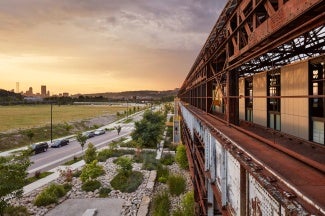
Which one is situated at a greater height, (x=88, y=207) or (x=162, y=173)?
(x=162, y=173)

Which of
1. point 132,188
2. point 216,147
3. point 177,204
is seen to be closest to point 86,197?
point 132,188

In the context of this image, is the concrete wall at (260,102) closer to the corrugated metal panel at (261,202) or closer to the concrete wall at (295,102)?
the concrete wall at (295,102)

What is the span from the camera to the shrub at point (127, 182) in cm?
2346

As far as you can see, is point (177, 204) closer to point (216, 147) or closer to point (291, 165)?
point (216, 147)

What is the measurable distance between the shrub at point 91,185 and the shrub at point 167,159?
9926 mm

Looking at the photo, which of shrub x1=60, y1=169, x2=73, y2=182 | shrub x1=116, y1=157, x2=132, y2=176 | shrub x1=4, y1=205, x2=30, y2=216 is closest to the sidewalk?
shrub x1=60, y1=169, x2=73, y2=182

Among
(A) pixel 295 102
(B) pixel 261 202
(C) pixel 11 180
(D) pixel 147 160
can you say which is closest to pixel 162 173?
(D) pixel 147 160

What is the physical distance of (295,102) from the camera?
9.00 metres

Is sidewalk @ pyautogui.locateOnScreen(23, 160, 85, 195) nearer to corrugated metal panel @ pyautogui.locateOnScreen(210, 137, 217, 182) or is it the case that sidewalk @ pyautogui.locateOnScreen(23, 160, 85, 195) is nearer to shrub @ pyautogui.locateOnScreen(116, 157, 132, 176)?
shrub @ pyautogui.locateOnScreen(116, 157, 132, 176)

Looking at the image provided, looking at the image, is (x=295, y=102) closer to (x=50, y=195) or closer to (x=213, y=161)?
(x=213, y=161)

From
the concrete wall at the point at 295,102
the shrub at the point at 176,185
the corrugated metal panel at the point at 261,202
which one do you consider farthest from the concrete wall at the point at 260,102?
the shrub at the point at 176,185

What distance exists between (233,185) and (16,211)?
19106mm

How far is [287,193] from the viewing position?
7.68ft

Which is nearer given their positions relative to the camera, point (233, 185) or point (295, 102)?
point (233, 185)
